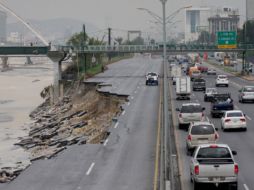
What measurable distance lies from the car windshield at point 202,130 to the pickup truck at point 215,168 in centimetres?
998

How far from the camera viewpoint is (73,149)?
4484cm

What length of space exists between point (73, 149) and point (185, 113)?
325 inches

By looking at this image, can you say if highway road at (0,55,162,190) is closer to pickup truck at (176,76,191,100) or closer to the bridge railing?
pickup truck at (176,76,191,100)

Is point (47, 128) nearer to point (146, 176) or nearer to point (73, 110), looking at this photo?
point (73, 110)

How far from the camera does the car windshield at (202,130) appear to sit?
3703cm

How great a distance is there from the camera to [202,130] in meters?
37.2

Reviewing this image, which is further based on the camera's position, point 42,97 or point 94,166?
point 42,97

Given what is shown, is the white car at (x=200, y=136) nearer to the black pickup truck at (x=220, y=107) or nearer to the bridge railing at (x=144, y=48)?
the black pickup truck at (x=220, y=107)

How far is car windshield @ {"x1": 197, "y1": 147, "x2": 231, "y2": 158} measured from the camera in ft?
87.0

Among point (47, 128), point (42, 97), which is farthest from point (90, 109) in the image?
point (42, 97)

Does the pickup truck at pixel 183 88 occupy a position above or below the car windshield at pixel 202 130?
below

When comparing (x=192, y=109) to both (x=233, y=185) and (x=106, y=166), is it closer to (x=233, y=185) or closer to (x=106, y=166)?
(x=106, y=166)

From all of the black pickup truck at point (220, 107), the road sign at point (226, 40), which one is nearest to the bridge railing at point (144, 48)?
the road sign at point (226, 40)

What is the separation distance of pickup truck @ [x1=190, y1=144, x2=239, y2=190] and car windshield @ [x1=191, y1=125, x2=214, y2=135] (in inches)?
393
